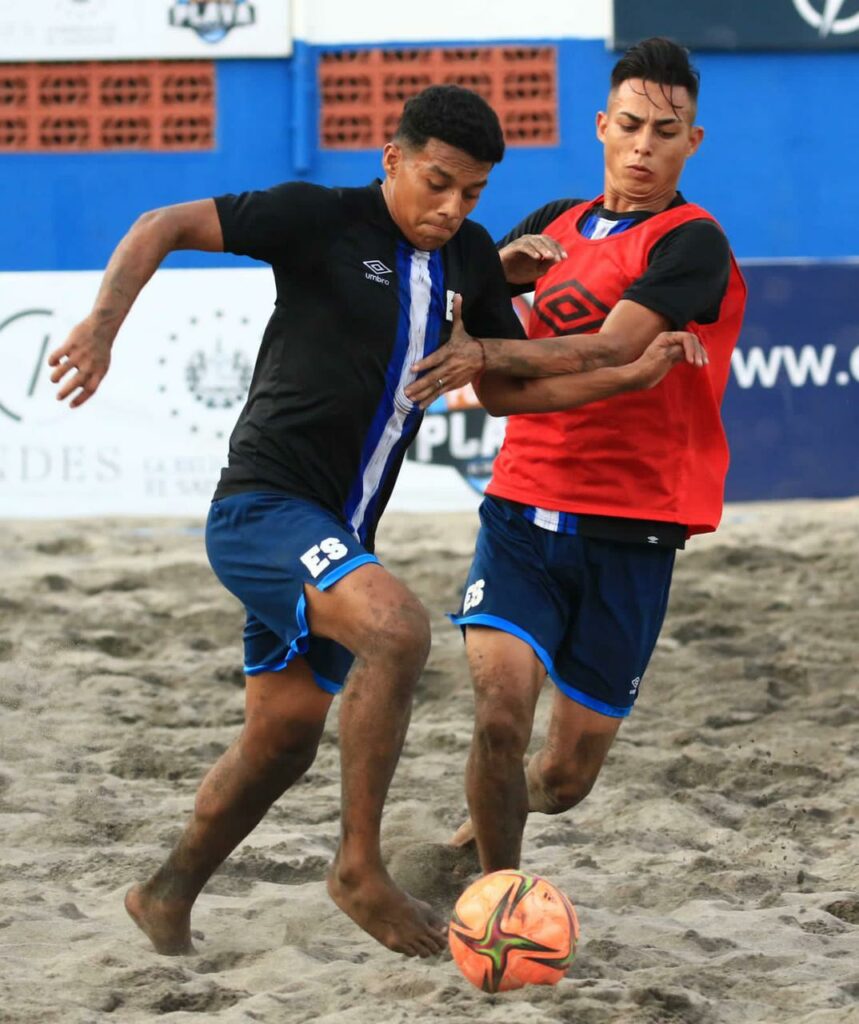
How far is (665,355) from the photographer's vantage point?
156 inches

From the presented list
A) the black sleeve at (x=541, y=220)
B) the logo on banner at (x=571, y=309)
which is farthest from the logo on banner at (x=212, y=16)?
the logo on banner at (x=571, y=309)

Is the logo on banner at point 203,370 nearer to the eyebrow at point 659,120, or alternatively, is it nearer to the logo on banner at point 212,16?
the logo on banner at point 212,16

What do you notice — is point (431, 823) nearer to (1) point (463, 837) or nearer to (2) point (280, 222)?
(1) point (463, 837)

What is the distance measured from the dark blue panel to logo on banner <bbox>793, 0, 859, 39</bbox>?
2532 mm

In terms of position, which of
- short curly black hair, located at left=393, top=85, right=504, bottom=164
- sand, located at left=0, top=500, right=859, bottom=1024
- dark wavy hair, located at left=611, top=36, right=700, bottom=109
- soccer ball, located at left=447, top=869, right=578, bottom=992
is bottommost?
sand, located at left=0, top=500, right=859, bottom=1024

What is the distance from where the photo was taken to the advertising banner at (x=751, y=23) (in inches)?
466

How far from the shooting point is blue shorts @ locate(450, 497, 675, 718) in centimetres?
411

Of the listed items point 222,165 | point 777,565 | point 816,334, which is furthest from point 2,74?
point 777,565

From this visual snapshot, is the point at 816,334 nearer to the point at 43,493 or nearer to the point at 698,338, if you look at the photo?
the point at 43,493

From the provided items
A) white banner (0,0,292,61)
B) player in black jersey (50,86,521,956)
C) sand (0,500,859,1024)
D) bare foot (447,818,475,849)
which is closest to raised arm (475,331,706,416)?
player in black jersey (50,86,521,956)

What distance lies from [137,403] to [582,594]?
21.0 feet

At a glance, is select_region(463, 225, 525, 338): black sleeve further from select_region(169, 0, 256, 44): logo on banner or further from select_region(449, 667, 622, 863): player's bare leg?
select_region(169, 0, 256, 44): logo on banner

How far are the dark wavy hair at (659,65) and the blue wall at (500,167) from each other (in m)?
7.62

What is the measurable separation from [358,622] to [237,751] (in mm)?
573
